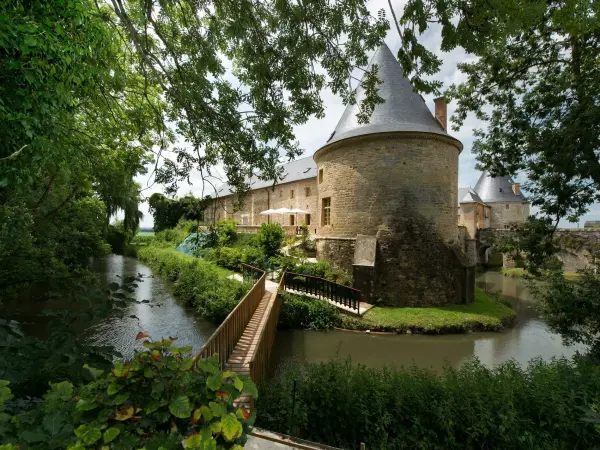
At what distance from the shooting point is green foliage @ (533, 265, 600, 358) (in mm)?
5933

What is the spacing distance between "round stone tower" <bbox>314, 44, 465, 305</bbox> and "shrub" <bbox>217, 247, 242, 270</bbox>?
589 centimetres

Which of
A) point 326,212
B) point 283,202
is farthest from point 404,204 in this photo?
point 283,202

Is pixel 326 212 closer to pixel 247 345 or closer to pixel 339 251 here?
pixel 339 251

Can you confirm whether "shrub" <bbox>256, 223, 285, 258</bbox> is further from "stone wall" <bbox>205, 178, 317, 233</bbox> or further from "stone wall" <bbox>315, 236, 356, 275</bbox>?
"stone wall" <bbox>205, 178, 317, 233</bbox>

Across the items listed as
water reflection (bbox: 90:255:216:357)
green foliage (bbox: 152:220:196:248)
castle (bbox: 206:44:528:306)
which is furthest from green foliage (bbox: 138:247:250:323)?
green foliage (bbox: 152:220:196:248)

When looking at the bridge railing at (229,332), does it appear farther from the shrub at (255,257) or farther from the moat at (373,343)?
the shrub at (255,257)

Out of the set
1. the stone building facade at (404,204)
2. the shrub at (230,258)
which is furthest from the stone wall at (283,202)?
the stone building facade at (404,204)

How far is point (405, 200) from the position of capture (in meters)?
11.5

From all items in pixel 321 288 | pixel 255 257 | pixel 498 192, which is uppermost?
pixel 498 192

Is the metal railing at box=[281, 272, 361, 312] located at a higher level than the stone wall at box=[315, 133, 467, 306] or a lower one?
lower

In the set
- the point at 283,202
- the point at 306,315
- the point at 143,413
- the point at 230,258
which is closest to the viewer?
the point at 143,413

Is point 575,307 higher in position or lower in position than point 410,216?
lower

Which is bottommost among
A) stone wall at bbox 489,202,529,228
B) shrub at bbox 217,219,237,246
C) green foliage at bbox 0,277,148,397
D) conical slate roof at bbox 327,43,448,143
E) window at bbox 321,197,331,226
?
green foliage at bbox 0,277,148,397

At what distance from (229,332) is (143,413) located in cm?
393
